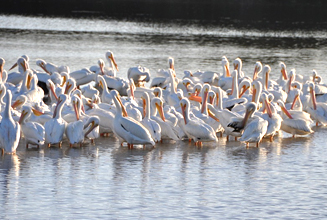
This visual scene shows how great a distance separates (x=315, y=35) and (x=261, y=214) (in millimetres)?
31170

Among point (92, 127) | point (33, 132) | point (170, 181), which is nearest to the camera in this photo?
point (170, 181)

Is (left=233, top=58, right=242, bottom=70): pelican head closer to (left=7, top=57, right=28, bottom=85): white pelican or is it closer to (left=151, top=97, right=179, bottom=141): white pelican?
(left=7, top=57, right=28, bottom=85): white pelican

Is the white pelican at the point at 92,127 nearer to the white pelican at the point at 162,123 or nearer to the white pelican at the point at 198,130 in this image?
the white pelican at the point at 162,123

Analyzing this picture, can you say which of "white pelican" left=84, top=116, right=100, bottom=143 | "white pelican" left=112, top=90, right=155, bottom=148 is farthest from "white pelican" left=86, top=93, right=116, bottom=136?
"white pelican" left=112, top=90, right=155, bottom=148

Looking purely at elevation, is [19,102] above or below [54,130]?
above

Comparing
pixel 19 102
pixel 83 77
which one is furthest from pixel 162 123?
pixel 83 77

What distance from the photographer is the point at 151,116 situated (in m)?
11.6

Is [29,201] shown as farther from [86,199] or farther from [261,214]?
[261,214]

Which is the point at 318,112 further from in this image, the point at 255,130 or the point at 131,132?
the point at 131,132

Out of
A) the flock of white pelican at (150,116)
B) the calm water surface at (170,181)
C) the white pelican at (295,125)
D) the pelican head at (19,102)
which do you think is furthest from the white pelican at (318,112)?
the pelican head at (19,102)

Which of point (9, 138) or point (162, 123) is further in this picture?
point (162, 123)

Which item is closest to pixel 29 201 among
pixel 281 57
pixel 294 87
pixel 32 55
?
pixel 294 87

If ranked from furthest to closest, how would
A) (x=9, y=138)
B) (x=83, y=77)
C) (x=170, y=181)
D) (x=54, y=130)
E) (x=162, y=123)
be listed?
(x=83, y=77) → (x=162, y=123) → (x=54, y=130) → (x=9, y=138) → (x=170, y=181)

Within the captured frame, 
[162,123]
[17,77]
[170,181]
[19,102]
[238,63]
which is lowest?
[170,181]
